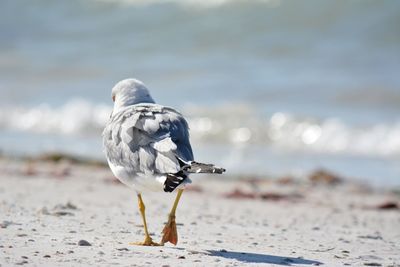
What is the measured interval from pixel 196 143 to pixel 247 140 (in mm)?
859

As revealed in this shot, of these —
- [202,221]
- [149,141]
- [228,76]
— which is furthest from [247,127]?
[149,141]

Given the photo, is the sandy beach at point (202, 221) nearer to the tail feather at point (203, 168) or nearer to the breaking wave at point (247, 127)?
the tail feather at point (203, 168)

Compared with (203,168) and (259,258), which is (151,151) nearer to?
(203,168)

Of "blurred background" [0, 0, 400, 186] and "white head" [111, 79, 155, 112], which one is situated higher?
"blurred background" [0, 0, 400, 186]

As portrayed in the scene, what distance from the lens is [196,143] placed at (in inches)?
537

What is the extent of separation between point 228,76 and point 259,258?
14.0 metres

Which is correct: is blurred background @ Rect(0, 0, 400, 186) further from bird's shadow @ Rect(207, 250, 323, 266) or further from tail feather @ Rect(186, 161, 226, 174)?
tail feather @ Rect(186, 161, 226, 174)

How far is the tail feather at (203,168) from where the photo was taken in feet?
14.4

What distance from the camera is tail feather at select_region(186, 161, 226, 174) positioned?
4.39m

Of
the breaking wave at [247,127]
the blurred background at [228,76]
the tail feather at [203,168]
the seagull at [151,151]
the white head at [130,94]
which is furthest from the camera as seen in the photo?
the breaking wave at [247,127]

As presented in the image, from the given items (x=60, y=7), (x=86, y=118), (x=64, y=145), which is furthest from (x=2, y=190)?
(x=60, y=7)

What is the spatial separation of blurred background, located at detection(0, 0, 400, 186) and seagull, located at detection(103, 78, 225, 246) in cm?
532

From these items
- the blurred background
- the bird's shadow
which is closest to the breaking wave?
the blurred background

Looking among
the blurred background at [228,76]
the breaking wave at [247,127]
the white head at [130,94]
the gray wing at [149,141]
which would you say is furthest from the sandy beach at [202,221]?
the breaking wave at [247,127]
